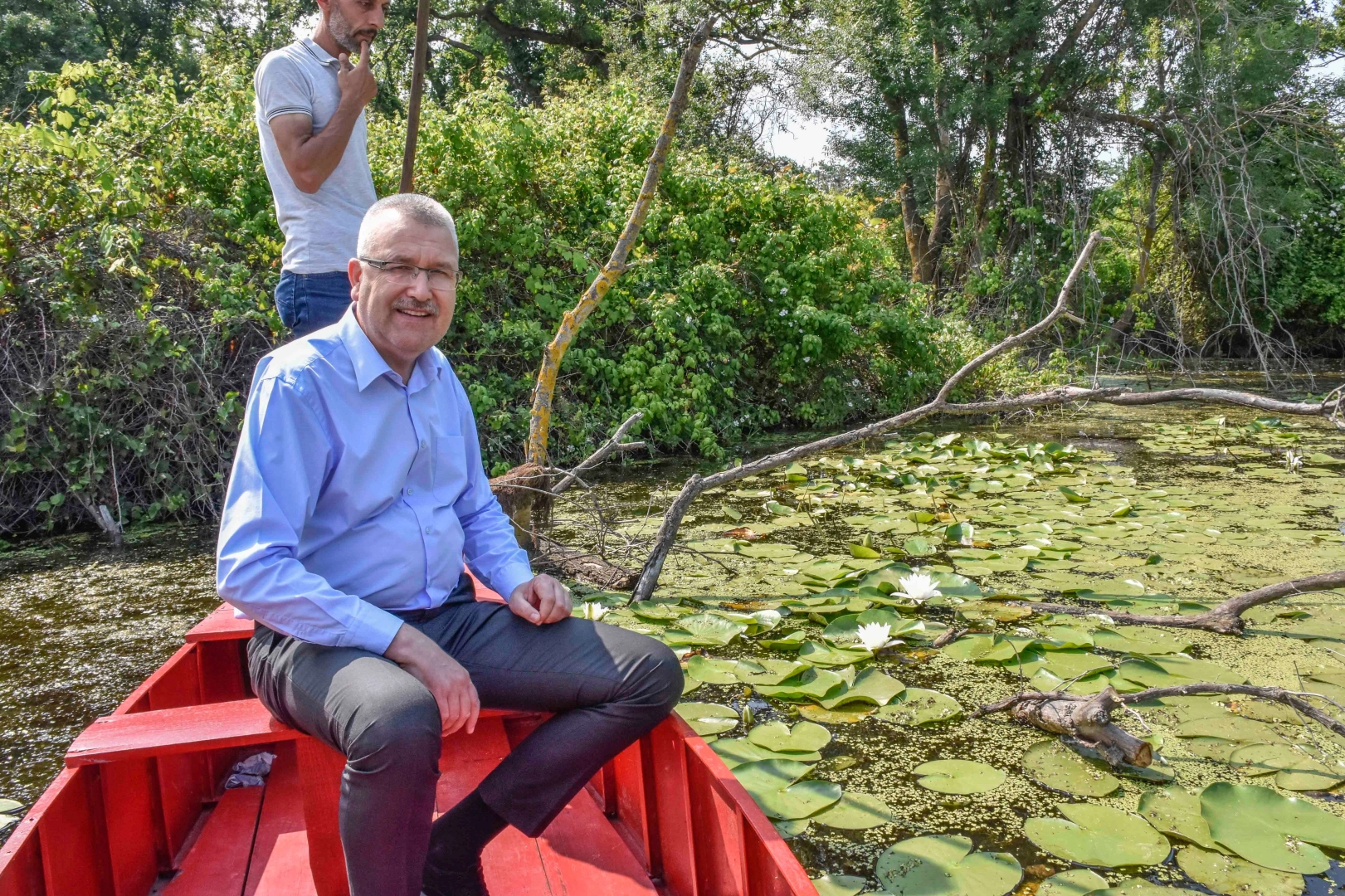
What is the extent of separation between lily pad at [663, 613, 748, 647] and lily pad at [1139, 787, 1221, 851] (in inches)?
53.8

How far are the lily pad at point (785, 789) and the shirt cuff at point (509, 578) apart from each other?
0.75 metres

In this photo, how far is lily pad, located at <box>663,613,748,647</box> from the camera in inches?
125

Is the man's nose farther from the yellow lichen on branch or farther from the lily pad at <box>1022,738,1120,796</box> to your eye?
the yellow lichen on branch

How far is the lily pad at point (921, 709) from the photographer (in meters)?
2.61

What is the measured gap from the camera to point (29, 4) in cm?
1700

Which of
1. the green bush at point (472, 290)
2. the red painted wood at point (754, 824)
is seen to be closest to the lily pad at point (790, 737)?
the red painted wood at point (754, 824)

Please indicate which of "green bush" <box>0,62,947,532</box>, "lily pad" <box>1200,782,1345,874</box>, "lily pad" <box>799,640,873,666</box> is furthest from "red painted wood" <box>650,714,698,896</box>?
"green bush" <box>0,62,947,532</box>

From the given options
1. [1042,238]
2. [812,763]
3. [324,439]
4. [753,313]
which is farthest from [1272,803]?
[1042,238]

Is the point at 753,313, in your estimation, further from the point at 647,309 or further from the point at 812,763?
the point at 812,763

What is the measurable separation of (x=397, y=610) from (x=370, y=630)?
20 centimetres

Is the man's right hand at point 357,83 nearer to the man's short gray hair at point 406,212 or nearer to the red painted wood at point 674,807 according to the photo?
the man's short gray hair at point 406,212

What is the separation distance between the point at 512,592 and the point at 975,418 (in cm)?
812

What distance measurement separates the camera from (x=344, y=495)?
5.31 ft

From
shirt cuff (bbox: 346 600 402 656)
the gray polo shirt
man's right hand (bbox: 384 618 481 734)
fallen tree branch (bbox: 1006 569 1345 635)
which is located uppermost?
the gray polo shirt
